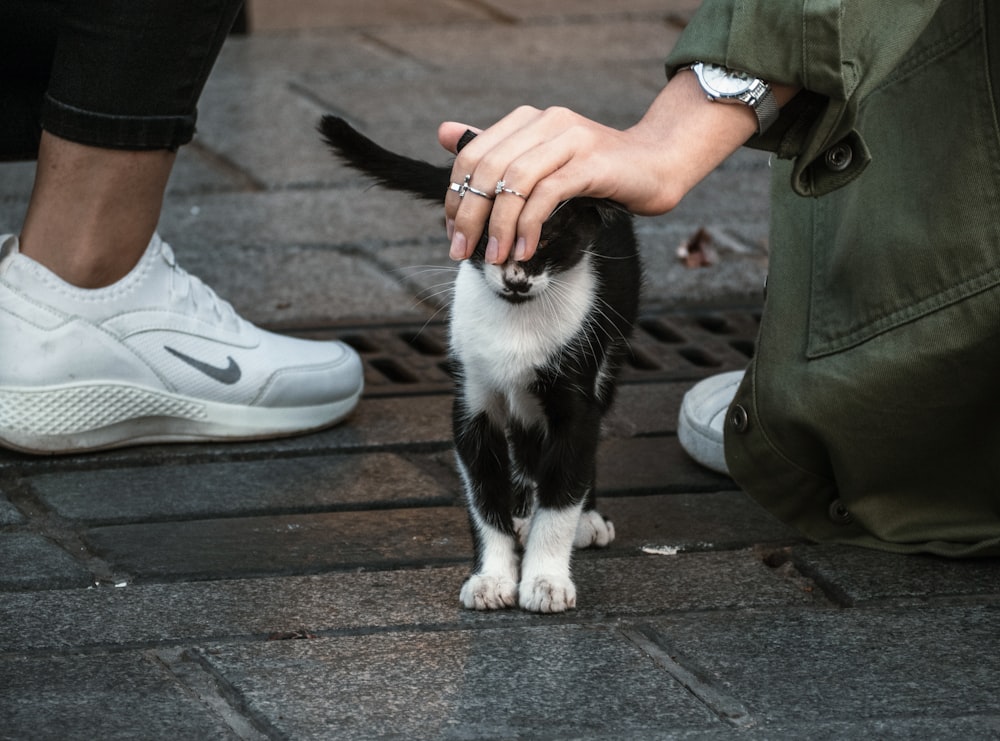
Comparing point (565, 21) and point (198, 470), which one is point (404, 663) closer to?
point (198, 470)

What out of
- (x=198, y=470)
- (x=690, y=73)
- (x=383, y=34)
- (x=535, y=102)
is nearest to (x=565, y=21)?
(x=383, y=34)

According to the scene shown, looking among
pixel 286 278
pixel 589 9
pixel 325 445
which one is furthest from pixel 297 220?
pixel 589 9

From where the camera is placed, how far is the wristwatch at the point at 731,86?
172cm

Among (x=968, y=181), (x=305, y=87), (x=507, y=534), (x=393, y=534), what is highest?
(x=968, y=181)

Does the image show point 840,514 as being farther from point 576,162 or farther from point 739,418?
point 576,162

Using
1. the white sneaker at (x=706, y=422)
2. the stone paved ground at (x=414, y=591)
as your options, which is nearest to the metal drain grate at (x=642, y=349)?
the stone paved ground at (x=414, y=591)

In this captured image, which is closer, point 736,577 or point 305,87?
point 736,577

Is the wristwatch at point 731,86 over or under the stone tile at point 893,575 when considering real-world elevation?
over

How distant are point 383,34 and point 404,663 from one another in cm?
476

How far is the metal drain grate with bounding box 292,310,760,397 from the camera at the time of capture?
3.09 meters

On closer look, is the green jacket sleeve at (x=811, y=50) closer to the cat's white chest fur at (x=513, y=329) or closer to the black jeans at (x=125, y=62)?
the cat's white chest fur at (x=513, y=329)

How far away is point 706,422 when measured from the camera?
2615mm

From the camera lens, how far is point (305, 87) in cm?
533

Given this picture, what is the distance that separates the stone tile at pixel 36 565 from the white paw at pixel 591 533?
0.78 meters
